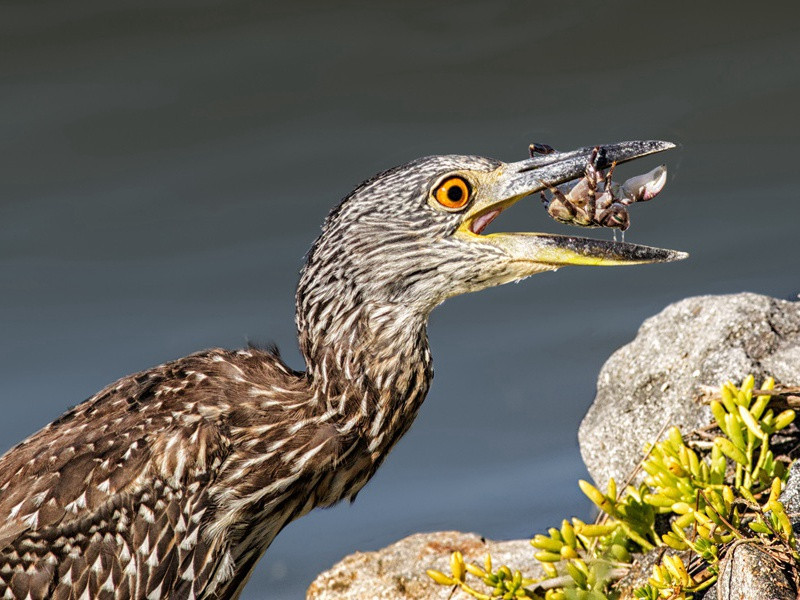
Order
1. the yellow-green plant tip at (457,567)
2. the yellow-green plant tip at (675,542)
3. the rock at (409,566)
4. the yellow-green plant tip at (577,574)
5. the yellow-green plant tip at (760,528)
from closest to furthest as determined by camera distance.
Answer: the yellow-green plant tip at (760,528) < the yellow-green plant tip at (675,542) < the yellow-green plant tip at (577,574) < the yellow-green plant tip at (457,567) < the rock at (409,566)

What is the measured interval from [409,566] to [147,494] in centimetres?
125

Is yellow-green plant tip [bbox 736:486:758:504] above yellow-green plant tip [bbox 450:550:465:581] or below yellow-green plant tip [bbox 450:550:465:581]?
above

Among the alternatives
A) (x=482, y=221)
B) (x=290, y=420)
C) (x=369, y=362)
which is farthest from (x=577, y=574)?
(x=482, y=221)

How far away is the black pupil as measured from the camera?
3.31 m

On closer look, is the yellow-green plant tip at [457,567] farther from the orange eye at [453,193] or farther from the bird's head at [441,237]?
the orange eye at [453,193]

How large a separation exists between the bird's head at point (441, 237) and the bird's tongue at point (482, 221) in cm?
2

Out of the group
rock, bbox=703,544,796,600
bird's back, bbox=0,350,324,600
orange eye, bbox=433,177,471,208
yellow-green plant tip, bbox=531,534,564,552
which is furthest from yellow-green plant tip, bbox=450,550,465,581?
orange eye, bbox=433,177,471,208

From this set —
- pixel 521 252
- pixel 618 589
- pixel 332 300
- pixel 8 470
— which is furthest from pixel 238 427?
pixel 618 589

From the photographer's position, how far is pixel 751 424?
2967mm

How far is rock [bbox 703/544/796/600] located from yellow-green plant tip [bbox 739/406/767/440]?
1.04ft

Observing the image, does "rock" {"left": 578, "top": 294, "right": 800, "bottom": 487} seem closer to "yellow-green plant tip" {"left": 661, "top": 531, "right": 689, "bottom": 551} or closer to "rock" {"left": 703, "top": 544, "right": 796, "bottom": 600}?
"yellow-green plant tip" {"left": 661, "top": 531, "right": 689, "bottom": 551}

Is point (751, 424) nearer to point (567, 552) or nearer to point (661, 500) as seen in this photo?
point (661, 500)

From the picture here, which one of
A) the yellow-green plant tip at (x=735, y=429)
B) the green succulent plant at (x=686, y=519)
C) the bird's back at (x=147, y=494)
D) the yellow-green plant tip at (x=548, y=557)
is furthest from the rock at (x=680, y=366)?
the bird's back at (x=147, y=494)

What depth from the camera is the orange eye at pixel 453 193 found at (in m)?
3.30
